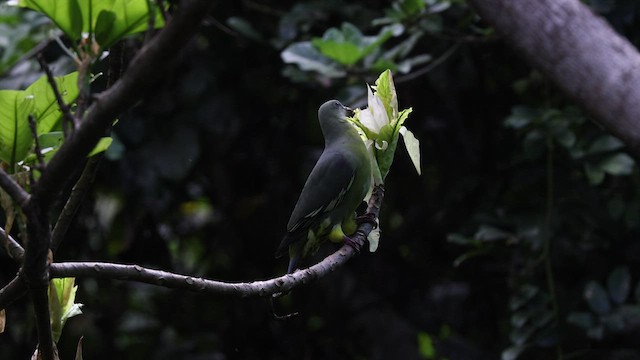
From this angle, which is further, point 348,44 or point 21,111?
point 348,44

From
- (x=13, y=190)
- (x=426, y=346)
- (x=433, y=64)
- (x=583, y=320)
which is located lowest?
(x=426, y=346)

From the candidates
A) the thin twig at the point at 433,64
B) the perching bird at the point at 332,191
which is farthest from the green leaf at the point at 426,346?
the perching bird at the point at 332,191

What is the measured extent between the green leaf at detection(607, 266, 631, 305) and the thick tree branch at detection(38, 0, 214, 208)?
172cm

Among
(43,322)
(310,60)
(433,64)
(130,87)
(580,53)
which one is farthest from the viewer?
(433,64)

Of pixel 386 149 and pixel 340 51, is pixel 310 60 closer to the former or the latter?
pixel 340 51

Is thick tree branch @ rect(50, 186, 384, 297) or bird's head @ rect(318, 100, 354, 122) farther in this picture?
bird's head @ rect(318, 100, 354, 122)

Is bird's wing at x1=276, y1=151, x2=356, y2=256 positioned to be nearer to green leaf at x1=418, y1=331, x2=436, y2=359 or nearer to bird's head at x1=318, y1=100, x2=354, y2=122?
bird's head at x1=318, y1=100, x2=354, y2=122

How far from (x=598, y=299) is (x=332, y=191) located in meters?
0.93

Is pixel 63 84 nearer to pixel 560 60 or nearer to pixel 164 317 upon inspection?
pixel 560 60

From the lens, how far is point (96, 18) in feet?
2.29

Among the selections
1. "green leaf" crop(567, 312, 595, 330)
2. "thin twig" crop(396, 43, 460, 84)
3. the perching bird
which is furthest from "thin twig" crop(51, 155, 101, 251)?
"green leaf" crop(567, 312, 595, 330)

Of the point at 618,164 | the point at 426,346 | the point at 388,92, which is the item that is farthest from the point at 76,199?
the point at 426,346

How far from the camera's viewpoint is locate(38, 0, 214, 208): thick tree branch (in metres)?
0.52

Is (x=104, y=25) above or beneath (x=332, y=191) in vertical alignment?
above
